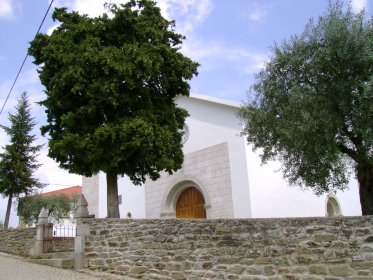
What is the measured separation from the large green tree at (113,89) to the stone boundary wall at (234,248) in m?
1.43

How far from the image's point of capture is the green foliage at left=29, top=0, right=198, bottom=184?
9633mm

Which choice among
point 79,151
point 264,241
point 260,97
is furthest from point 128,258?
point 260,97

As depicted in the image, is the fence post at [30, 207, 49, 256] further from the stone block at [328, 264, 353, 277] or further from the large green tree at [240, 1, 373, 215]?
the stone block at [328, 264, 353, 277]

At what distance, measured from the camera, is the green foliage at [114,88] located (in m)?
9.63

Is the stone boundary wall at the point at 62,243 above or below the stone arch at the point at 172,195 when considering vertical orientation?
below

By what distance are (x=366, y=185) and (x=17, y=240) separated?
12.8 meters

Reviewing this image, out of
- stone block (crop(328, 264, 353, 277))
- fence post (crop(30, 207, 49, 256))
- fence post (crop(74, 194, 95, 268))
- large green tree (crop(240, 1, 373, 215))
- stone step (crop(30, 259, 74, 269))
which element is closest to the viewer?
stone block (crop(328, 264, 353, 277))

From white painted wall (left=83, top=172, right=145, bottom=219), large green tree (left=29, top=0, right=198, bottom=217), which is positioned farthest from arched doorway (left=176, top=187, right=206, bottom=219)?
large green tree (left=29, top=0, right=198, bottom=217)

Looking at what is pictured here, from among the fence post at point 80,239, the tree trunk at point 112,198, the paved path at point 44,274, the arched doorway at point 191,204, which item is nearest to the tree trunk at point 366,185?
the paved path at point 44,274

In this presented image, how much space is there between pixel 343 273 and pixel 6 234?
14.3 meters

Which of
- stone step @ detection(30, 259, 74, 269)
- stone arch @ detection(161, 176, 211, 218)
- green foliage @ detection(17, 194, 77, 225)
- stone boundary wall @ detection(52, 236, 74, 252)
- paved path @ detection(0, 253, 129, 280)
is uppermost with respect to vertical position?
green foliage @ detection(17, 194, 77, 225)

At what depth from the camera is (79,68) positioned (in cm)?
972

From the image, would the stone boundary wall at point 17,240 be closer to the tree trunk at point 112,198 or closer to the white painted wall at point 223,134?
the tree trunk at point 112,198

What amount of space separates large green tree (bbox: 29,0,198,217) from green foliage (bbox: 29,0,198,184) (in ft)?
0.08
